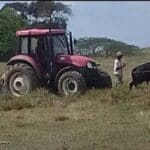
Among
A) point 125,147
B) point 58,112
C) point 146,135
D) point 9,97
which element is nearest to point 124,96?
point 58,112

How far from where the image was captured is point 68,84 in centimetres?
1759

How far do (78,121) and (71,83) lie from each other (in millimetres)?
4485

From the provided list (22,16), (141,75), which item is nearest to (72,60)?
(141,75)

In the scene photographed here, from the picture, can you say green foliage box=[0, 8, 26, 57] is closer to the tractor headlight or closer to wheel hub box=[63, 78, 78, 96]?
the tractor headlight

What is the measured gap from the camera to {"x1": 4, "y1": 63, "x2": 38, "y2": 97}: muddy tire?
1794 cm

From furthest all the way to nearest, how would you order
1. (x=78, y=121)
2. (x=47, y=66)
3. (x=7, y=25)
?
1. (x=7, y=25)
2. (x=47, y=66)
3. (x=78, y=121)

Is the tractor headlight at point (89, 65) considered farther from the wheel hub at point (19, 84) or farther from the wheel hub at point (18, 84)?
the wheel hub at point (18, 84)

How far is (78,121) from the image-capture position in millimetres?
13188

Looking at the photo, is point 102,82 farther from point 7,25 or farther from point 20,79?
point 7,25

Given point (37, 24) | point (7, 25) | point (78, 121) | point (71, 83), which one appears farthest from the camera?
point (7, 25)

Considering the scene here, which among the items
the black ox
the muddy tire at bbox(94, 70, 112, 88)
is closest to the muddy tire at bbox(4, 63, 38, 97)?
the muddy tire at bbox(94, 70, 112, 88)

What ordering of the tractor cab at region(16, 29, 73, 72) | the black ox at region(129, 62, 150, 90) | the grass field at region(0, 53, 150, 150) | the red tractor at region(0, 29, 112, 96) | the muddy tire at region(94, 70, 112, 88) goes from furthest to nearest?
the black ox at region(129, 62, 150, 90), the muddy tire at region(94, 70, 112, 88), the tractor cab at region(16, 29, 73, 72), the red tractor at region(0, 29, 112, 96), the grass field at region(0, 53, 150, 150)

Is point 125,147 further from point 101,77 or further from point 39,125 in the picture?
point 101,77

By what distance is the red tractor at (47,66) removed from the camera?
17.7m
